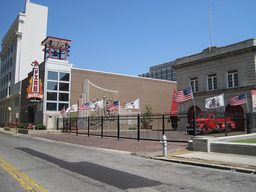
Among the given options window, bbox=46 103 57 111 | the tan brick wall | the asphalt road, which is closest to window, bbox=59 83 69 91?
the tan brick wall

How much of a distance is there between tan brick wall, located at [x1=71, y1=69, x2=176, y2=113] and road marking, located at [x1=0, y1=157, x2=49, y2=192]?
111ft

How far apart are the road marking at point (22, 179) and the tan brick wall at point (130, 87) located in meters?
34.0

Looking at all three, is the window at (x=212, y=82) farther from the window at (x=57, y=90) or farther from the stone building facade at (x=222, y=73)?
the window at (x=57, y=90)

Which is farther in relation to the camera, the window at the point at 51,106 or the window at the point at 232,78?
the window at the point at 51,106

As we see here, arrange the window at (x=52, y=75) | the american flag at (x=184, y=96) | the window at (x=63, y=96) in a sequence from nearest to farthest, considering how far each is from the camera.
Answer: the american flag at (x=184, y=96) < the window at (x=52, y=75) < the window at (x=63, y=96)

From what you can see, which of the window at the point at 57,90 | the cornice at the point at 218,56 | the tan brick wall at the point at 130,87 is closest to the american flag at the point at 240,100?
the cornice at the point at 218,56

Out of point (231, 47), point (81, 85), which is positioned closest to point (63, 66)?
point (81, 85)

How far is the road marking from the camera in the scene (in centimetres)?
566

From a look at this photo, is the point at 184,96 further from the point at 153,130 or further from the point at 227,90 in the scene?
the point at 153,130

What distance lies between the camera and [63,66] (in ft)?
136

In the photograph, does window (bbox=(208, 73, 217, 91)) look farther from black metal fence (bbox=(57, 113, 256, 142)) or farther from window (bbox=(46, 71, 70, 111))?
window (bbox=(46, 71, 70, 111))

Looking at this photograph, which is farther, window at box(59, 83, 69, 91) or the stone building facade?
window at box(59, 83, 69, 91)

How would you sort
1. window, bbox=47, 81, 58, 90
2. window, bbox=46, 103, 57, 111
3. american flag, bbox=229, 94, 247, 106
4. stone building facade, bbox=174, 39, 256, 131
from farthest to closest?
window, bbox=47, 81, 58, 90
window, bbox=46, 103, 57, 111
stone building facade, bbox=174, 39, 256, 131
american flag, bbox=229, 94, 247, 106

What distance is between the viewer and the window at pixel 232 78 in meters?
28.0
